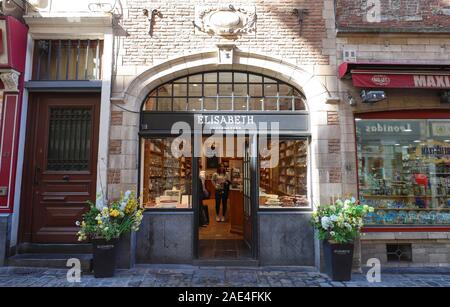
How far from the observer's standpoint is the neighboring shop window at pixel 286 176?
5955 millimetres

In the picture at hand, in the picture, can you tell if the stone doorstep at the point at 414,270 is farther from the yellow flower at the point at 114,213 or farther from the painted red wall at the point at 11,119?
the painted red wall at the point at 11,119

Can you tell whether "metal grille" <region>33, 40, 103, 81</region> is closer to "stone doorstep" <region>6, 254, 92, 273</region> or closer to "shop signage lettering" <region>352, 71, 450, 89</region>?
"stone doorstep" <region>6, 254, 92, 273</region>

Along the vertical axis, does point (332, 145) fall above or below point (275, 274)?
above

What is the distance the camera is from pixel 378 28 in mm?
5793

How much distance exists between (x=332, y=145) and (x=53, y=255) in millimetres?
5766

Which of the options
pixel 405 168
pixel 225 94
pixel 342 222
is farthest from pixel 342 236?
pixel 225 94

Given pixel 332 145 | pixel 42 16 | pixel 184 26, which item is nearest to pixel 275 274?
pixel 332 145

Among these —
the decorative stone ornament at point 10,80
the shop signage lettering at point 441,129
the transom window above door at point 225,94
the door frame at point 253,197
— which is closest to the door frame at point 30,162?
the decorative stone ornament at point 10,80

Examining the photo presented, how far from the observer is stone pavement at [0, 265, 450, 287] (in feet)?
15.6

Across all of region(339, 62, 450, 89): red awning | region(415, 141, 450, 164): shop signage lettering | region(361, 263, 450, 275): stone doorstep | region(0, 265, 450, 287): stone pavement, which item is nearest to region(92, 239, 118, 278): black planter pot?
region(0, 265, 450, 287): stone pavement

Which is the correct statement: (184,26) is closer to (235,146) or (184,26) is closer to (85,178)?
(235,146)

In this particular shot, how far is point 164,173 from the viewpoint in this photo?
6.03 metres

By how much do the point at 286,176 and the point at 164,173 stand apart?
8.36 feet

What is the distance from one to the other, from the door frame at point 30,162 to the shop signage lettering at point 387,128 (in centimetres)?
554
